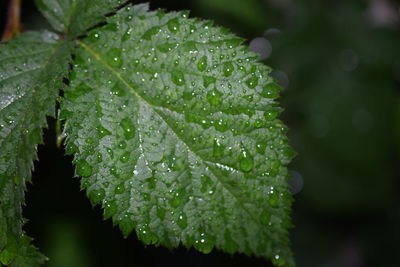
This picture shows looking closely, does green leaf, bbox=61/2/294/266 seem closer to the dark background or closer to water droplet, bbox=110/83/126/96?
water droplet, bbox=110/83/126/96

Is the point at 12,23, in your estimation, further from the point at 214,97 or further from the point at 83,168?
the point at 214,97

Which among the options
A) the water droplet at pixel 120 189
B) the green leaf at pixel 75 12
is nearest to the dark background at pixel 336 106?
the green leaf at pixel 75 12

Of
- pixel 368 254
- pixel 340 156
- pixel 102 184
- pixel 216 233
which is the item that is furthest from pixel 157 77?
pixel 368 254

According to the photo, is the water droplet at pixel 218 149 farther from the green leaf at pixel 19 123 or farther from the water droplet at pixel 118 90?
the green leaf at pixel 19 123

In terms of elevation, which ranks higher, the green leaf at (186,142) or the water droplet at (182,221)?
the green leaf at (186,142)

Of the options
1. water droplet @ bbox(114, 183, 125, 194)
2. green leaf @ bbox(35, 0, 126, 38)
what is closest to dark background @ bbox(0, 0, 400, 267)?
green leaf @ bbox(35, 0, 126, 38)

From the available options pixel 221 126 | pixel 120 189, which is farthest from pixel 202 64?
pixel 120 189
